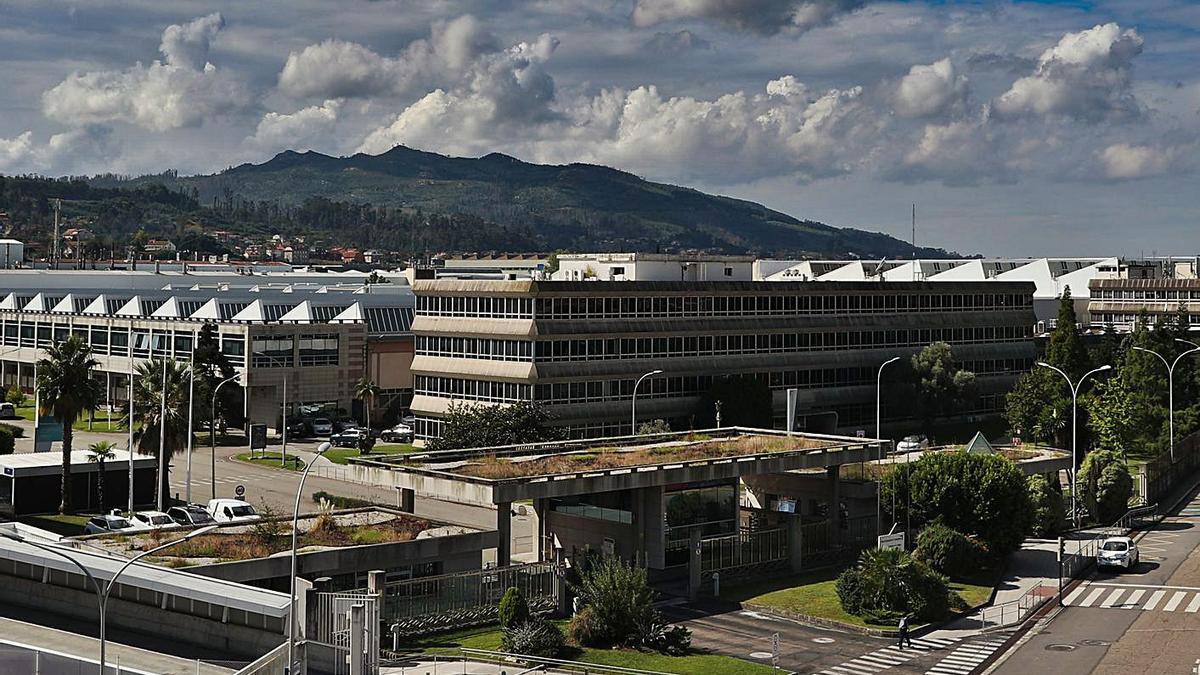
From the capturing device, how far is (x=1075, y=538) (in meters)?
75.6

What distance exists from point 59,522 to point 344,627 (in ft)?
109

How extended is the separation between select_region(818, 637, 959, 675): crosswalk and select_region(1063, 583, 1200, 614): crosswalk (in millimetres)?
9764

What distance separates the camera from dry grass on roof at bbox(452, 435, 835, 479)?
194ft

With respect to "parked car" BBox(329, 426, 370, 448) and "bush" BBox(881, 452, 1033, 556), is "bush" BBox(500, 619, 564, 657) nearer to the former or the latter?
"bush" BBox(881, 452, 1033, 556)

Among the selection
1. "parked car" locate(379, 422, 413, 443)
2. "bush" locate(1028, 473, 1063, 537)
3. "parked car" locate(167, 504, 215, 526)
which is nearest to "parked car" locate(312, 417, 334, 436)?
"parked car" locate(379, 422, 413, 443)

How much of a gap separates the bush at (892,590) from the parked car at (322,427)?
62.7 m

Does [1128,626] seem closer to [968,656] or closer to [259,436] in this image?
[968,656]

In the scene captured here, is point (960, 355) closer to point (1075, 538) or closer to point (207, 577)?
point (1075, 538)

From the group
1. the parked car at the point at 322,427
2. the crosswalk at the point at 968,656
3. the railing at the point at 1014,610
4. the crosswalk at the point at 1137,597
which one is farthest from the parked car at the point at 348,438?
the crosswalk at the point at 968,656

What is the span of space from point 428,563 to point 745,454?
19.4 m

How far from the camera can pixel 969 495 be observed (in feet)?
224

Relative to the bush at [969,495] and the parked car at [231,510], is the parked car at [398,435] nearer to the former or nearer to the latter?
the parked car at [231,510]

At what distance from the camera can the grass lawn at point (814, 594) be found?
2243 inches

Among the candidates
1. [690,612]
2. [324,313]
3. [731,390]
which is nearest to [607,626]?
[690,612]
